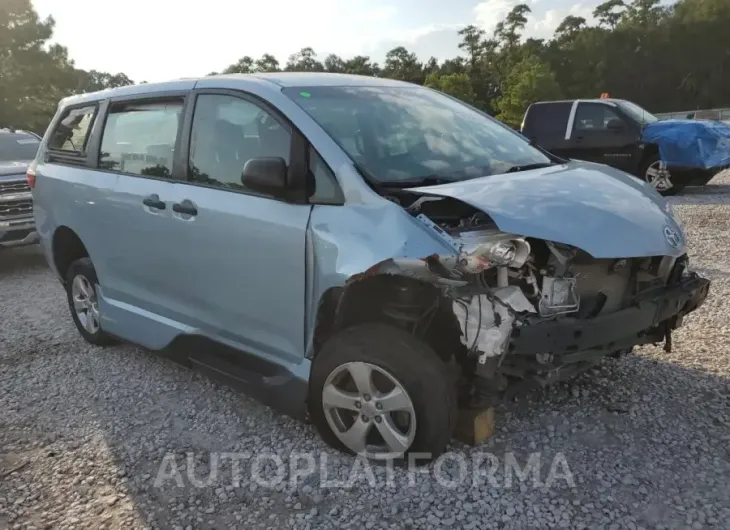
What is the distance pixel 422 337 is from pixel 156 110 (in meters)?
2.34

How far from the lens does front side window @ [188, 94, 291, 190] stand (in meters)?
3.41

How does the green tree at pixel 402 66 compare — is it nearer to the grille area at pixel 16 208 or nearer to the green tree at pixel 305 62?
the green tree at pixel 305 62

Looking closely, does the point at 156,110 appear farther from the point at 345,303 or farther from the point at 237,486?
the point at 237,486

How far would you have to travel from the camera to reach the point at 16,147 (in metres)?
9.36

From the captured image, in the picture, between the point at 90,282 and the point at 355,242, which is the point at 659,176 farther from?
the point at 355,242

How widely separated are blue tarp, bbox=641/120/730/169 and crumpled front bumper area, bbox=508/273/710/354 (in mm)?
8626

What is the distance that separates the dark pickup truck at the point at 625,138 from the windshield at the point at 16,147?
7797 mm

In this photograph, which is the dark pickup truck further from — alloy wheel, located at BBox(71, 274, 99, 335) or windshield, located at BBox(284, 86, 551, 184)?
alloy wheel, located at BBox(71, 274, 99, 335)

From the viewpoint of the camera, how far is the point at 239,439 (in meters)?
3.49

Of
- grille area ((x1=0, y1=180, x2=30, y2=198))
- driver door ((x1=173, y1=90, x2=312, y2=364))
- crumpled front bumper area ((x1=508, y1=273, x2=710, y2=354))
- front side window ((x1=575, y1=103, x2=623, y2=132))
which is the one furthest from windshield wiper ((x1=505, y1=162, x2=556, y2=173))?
front side window ((x1=575, y1=103, x2=623, y2=132))

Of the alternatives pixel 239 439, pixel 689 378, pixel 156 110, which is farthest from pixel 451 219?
pixel 156 110

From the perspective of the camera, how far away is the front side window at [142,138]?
395 centimetres

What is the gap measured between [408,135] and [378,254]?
1011 millimetres

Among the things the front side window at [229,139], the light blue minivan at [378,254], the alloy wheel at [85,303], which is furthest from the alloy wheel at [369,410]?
the alloy wheel at [85,303]
